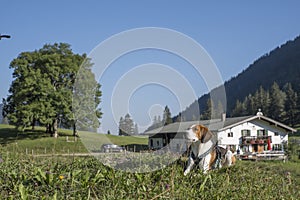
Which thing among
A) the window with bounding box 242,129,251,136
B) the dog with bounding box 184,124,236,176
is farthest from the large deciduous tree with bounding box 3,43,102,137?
the dog with bounding box 184,124,236,176

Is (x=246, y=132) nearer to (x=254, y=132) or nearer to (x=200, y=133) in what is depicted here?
(x=254, y=132)

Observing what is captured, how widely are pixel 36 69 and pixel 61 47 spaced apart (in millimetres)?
5051

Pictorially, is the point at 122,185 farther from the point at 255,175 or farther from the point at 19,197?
the point at 255,175

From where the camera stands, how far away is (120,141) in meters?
8.38

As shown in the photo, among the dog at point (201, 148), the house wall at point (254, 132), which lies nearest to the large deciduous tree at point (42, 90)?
the house wall at point (254, 132)

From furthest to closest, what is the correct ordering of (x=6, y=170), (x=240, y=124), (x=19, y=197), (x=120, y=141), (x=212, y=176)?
(x=240, y=124)
(x=120, y=141)
(x=212, y=176)
(x=6, y=170)
(x=19, y=197)

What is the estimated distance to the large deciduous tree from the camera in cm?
4778

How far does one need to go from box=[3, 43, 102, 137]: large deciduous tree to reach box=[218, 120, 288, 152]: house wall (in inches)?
737

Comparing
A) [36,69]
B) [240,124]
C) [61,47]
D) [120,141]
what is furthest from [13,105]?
[120,141]

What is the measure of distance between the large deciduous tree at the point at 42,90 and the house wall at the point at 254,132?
18709mm

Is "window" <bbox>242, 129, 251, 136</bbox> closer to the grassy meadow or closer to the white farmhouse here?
the white farmhouse

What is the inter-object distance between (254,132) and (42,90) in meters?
26.7

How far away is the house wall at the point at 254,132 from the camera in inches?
1863

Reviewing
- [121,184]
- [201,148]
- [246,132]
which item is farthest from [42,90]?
[121,184]
